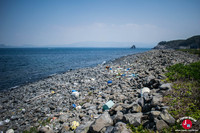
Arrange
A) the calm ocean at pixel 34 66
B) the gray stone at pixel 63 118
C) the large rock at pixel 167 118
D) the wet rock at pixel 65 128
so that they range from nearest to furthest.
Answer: the large rock at pixel 167 118
the wet rock at pixel 65 128
the gray stone at pixel 63 118
the calm ocean at pixel 34 66

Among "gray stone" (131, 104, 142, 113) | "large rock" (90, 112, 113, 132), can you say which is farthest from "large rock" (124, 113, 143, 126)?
"large rock" (90, 112, 113, 132)

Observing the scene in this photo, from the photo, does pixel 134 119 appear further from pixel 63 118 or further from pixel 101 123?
pixel 63 118

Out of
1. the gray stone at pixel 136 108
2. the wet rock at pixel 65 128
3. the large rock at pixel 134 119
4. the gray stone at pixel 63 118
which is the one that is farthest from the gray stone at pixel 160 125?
the gray stone at pixel 63 118

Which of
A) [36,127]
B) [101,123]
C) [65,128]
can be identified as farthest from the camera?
[36,127]

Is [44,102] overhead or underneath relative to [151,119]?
underneath

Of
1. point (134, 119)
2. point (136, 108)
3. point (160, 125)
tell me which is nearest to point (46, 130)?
point (134, 119)

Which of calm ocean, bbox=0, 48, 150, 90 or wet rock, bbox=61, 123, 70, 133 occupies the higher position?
calm ocean, bbox=0, 48, 150, 90

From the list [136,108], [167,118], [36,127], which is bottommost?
[36,127]

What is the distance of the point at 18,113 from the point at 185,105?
8.54 m

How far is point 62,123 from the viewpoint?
16.3 feet

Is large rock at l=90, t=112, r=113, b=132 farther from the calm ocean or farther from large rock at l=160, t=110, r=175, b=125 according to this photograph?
the calm ocean

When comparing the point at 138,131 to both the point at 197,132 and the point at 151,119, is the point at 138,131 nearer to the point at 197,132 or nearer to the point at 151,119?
the point at 151,119

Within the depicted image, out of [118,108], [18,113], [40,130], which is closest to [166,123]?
[118,108]

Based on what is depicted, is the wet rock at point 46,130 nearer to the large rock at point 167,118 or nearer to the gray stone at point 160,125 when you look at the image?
the gray stone at point 160,125
